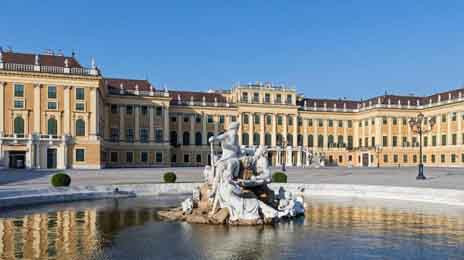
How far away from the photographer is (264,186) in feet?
52.4

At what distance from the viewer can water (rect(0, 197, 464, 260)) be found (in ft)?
32.1

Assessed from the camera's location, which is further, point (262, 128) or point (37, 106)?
point (262, 128)

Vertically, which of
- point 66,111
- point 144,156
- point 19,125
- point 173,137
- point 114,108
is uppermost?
point 114,108

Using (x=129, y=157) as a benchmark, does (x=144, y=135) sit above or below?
above

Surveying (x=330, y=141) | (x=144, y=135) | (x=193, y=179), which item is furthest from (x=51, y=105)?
(x=330, y=141)

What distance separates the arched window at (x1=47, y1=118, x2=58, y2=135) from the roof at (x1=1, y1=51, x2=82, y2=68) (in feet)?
24.9

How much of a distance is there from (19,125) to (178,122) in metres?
30.0

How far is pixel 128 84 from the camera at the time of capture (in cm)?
7619

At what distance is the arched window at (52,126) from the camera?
5528 centimetres

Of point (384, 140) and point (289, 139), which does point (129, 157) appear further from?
point (384, 140)

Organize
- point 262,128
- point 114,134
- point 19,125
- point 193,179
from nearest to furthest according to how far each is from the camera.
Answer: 1. point 193,179
2. point 19,125
3. point 114,134
4. point 262,128

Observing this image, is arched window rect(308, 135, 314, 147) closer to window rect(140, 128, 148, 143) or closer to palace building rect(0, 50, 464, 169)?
palace building rect(0, 50, 464, 169)

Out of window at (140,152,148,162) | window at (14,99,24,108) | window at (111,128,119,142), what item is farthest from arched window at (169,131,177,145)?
window at (14,99,24,108)

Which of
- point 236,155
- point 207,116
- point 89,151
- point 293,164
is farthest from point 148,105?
point 236,155
